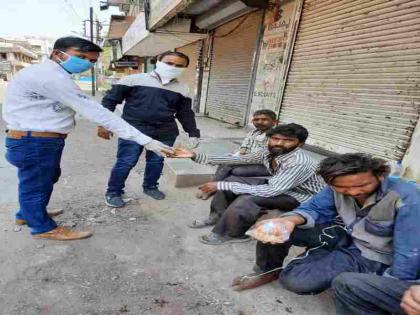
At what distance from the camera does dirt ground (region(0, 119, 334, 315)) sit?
193cm

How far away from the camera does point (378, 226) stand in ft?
5.38

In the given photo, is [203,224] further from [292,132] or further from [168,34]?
[168,34]

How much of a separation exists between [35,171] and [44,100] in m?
0.55

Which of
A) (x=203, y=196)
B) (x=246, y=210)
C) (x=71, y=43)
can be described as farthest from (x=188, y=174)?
(x=71, y=43)

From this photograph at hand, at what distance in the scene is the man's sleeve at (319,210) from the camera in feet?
6.45

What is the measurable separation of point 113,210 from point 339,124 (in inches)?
136

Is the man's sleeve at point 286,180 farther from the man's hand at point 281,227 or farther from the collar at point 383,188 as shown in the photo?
the collar at point 383,188

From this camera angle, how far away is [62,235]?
2592 millimetres

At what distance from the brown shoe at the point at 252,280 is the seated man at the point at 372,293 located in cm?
57

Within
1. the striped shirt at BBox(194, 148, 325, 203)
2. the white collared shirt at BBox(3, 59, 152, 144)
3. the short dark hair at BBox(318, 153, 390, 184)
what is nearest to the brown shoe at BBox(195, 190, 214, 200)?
the striped shirt at BBox(194, 148, 325, 203)

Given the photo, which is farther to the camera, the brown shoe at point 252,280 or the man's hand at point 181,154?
the man's hand at point 181,154

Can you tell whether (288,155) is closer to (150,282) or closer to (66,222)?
(150,282)

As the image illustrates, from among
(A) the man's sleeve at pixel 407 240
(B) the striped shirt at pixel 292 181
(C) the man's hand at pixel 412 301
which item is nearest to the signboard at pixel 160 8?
(B) the striped shirt at pixel 292 181

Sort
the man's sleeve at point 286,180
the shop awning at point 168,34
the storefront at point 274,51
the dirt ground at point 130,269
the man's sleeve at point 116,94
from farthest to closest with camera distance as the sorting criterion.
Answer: the shop awning at point 168,34
the storefront at point 274,51
the man's sleeve at point 116,94
the man's sleeve at point 286,180
the dirt ground at point 130,269
